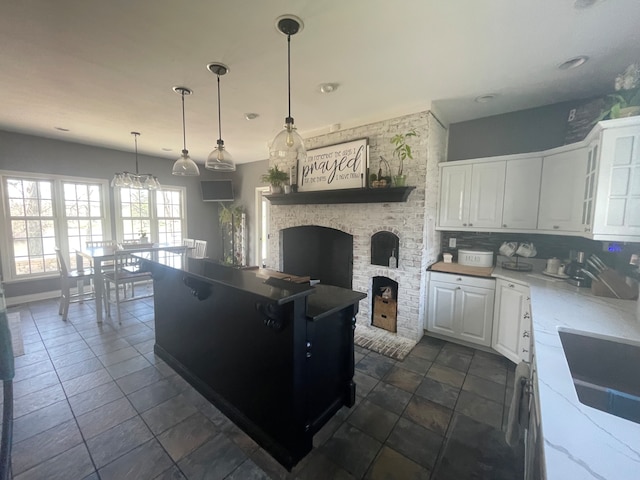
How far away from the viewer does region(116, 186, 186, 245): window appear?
17.8 ft

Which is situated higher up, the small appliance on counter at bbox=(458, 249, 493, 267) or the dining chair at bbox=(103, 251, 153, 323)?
the small appliance on counter at bbox=(458, 249, 493, 267)

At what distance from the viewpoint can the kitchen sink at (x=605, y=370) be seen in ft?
4.49

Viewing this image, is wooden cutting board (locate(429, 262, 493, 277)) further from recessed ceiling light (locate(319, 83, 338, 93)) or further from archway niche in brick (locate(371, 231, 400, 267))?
recessed ceiling light (locate(319, 83, 338, 93))

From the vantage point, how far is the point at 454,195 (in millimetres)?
3328

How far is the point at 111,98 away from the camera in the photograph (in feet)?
9.49

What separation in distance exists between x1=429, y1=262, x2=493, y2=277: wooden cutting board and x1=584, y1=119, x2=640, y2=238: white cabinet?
1087mm

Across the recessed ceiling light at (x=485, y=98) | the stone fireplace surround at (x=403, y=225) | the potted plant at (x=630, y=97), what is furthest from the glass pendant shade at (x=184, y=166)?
the potted plant at (x=630, y=97)

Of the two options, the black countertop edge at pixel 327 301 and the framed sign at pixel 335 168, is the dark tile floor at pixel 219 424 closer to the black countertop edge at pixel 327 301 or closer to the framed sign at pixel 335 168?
the black countertop edge at pixel 327 301

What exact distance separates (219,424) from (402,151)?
322cm

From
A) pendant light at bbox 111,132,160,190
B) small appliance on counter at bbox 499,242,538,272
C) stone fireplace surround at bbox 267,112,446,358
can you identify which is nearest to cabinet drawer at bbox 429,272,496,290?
stone fireplace surround at bbox 267,112,446,358

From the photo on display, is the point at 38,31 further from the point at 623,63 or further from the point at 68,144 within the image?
the point at 623,63

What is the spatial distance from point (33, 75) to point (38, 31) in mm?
885

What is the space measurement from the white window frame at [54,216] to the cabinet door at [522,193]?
21.7ft

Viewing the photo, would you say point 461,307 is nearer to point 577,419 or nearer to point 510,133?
point 510,133
